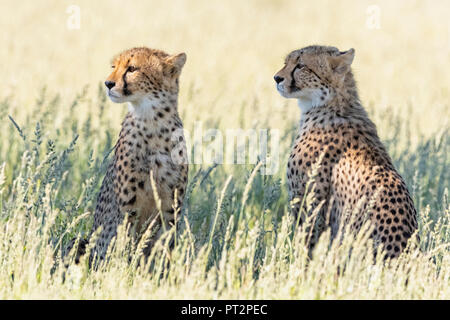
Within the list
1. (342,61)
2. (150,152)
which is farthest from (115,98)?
(342,61)

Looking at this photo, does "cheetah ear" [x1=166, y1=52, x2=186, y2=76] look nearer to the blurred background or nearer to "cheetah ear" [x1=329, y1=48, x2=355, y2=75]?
"cheetah ear" [x1=329, y1=48, x2=355, y2=75]

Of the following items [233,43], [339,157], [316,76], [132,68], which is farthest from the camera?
[233,43]

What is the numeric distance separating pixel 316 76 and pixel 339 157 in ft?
1.58

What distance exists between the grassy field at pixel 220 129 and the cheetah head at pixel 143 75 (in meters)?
0.43

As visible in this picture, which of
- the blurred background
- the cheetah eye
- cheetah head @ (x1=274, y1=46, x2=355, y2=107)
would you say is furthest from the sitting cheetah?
the blurred background

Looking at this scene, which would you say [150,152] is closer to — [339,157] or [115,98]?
[115,98]

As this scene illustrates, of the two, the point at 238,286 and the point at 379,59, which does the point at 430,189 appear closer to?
the point at 238,286

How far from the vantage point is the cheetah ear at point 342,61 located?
16.3ft

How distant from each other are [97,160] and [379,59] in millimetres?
6902

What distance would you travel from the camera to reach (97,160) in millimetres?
5988

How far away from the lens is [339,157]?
15.7ft

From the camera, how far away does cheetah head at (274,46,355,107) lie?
4965mm

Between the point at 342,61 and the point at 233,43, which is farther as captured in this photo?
the point at 233,43
